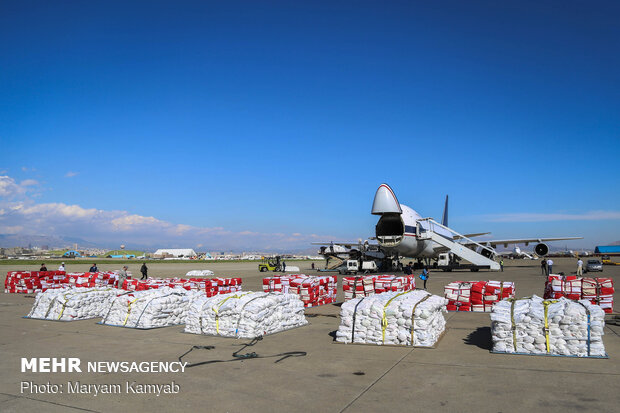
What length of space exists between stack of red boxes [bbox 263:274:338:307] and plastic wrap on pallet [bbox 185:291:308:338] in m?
5.37

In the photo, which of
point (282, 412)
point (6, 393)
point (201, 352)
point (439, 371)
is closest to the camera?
point (282, 412)

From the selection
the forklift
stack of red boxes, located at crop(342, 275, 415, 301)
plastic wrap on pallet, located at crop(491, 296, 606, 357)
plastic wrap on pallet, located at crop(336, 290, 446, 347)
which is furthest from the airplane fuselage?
plastic wrap on pallet, located at crop(491, 296, 606, 357)

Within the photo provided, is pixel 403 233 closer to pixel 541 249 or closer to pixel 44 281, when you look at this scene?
pixel 541 249

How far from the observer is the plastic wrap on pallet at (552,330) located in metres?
9.58

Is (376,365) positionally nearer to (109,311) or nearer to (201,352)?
(201,352)

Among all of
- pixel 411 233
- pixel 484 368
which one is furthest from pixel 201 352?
pixel 411 233

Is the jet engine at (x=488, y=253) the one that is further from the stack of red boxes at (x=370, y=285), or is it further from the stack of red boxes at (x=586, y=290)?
the stack of red boxes at (x=370, y=285)

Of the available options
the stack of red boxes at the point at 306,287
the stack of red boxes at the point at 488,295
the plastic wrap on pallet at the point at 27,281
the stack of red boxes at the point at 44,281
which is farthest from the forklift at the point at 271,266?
the stack of red boxes at the point at 488,295

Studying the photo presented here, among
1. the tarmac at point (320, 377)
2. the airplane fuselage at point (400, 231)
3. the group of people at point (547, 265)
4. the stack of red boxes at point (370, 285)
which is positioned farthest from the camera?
the airplane fuselage at point (400, 231)

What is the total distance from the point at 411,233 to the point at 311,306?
26.1m

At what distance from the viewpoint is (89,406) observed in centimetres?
694

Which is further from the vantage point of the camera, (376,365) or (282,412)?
(376,365)

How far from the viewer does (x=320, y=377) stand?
27.7 ft

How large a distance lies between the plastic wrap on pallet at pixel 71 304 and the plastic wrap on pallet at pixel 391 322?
927 cm
